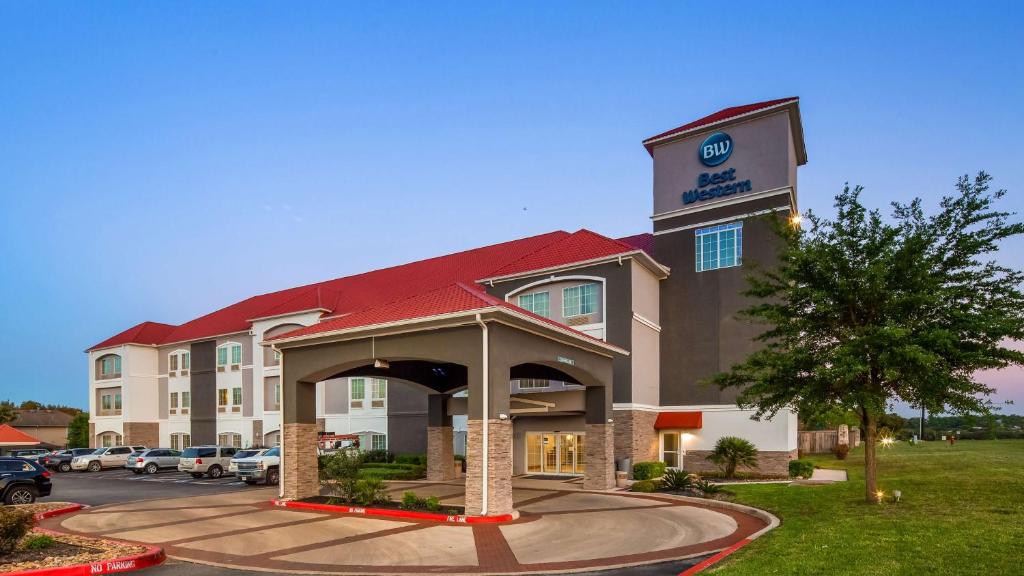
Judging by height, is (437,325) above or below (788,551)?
above

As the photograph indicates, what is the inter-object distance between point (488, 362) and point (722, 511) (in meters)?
8.23

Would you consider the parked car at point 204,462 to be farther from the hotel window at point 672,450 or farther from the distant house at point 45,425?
the distant house at point 45,425

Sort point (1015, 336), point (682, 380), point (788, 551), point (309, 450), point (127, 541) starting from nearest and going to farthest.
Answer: point (788, 551)
point (127, 541)
point (1015, 336)
point (309, 450)
point (682, 380)

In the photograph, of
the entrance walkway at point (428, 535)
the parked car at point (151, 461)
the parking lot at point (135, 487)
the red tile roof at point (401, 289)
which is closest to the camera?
the entrance walkway at point (428, 535)

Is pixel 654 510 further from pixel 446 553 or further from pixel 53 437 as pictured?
pixel 53 437

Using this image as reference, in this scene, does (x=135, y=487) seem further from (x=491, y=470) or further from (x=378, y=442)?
(x=491, y=470)

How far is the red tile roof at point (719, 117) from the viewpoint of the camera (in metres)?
31.4

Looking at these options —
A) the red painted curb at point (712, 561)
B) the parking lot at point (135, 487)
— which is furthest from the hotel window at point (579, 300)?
the red painted curb at point (712, 561)

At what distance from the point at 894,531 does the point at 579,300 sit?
1994 cm

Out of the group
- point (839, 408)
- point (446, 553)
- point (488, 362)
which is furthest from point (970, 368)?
point (446, 553)

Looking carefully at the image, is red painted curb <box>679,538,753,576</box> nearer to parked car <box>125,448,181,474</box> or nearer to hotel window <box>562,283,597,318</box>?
hotel window <box>562,283,597,318</box>

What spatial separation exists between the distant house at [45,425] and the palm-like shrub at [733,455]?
251 ft

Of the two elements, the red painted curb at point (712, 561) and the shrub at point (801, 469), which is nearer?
the red painted curb at point (712, 561)

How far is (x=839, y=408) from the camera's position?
17.5m
